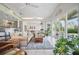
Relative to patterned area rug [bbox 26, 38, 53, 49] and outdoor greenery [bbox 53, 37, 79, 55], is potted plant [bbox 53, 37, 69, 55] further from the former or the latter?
patterned area rug [bbox 26, 38, 53, 49]

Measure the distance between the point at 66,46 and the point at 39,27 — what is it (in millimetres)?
663

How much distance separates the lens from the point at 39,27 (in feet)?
10.8

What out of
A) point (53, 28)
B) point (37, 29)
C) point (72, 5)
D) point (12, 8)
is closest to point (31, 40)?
point (37, 29)

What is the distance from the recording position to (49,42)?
11.0 ft

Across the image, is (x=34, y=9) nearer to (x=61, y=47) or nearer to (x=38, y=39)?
(x=38, y=39)

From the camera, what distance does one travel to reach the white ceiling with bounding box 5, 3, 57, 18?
3264mm

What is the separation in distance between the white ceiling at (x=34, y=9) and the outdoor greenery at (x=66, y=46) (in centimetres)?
61

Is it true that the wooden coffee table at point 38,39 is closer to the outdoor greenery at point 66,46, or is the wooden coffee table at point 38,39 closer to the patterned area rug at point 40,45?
the patterned area rug at point 40,45

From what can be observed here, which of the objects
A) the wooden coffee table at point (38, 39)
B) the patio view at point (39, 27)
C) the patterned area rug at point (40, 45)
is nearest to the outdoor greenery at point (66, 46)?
the patio view at point (39, 27)

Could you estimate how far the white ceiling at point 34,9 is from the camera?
3264 millimetres

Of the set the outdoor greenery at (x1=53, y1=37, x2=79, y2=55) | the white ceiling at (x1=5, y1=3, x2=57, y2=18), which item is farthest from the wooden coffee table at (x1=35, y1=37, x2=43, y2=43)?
the white ceiling at (x1=5, y1=3, x2=57, y2=18)

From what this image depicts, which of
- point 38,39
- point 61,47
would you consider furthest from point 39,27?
point 61,47

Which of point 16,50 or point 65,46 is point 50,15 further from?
point 16,50
